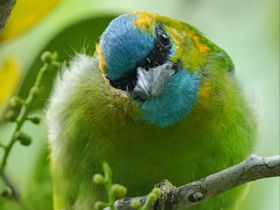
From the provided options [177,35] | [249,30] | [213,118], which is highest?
[177,35]

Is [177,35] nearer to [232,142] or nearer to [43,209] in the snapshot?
[232,142]

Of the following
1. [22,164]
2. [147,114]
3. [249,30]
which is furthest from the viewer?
[249,30]

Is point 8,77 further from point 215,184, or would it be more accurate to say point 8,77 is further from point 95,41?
point 215,184

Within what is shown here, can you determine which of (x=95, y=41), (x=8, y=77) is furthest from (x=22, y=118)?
(x=95, y=41)

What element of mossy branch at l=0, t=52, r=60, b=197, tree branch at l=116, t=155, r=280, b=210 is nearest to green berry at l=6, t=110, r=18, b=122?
mossy branch at l=0, t=52, r=60, b=197

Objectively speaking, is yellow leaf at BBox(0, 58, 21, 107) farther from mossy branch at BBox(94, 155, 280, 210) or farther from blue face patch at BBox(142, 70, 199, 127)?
mossy branch at BBox(94, 155, 280, 210)

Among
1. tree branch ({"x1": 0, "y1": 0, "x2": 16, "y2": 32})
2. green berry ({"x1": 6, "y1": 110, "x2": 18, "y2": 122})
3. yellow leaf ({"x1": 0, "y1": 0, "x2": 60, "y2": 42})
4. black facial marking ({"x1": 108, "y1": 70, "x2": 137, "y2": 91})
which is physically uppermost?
tree branch ({"x1": 0, "y1": 0, "x2": 16, "y2": 32})

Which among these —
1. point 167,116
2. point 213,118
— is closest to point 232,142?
point 213,118
